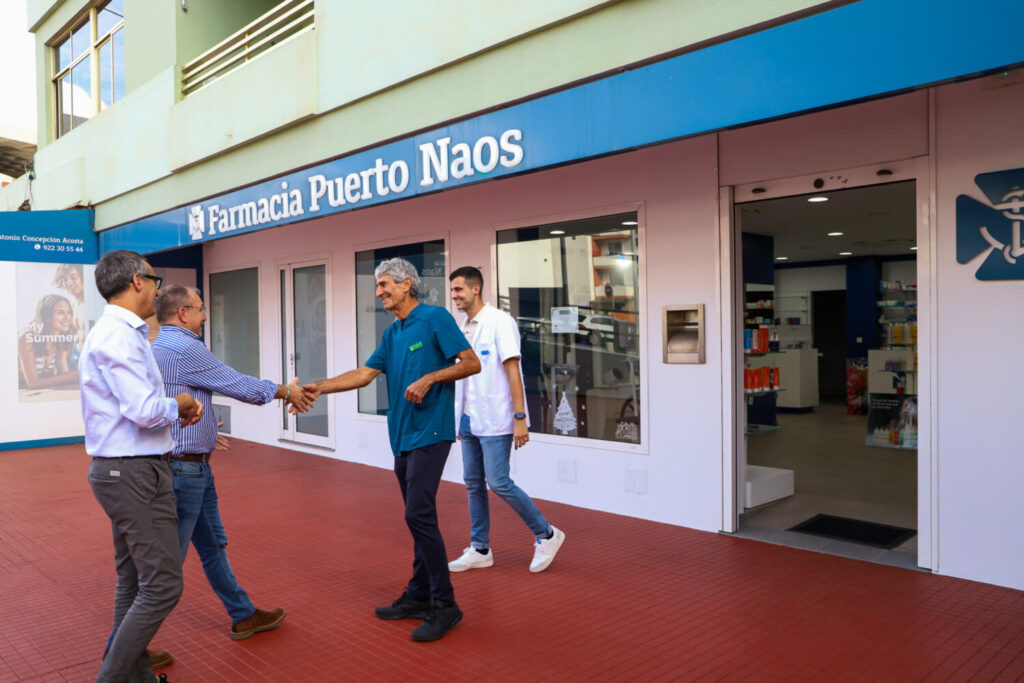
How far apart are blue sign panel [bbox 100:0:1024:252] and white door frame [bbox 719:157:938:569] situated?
3.69 ft

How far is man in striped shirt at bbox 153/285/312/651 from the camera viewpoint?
3488mm

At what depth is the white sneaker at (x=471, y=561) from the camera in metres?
5.02

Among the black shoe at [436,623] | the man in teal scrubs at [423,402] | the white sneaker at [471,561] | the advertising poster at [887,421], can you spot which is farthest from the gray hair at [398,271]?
the advertising poster at [887,421]

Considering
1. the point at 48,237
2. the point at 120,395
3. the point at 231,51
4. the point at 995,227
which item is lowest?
the point at 120,395

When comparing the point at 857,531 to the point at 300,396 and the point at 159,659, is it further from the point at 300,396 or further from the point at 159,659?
the point at 159,659

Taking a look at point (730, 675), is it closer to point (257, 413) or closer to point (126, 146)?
point (257, 413)

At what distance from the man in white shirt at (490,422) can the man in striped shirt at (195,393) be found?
142 centimetres

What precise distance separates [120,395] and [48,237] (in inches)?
427

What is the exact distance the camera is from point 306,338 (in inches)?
418

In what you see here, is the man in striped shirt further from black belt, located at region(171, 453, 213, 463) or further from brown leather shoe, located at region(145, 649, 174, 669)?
brown leather shoe, located at region(145, 649, 174, 669)

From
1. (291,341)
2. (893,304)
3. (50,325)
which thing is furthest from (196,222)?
(893,304)

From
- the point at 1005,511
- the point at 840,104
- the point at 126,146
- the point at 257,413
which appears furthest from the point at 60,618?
the point at 126,146

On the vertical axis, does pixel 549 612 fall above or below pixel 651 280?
below

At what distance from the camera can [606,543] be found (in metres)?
5.64
